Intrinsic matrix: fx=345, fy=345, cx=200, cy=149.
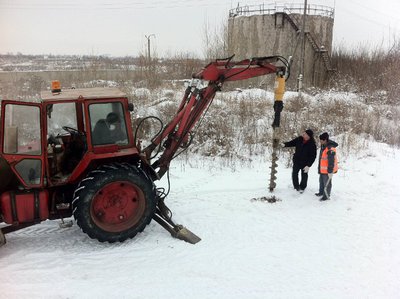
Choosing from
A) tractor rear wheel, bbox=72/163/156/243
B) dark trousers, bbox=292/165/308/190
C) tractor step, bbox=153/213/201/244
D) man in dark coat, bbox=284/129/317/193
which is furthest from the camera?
dark trousers, bbox=292/165/308/190

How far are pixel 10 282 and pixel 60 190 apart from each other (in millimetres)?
1347

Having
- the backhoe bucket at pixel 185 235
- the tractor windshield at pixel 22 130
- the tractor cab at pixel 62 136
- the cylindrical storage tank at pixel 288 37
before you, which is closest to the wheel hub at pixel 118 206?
the tractor cab at pixel 62 136

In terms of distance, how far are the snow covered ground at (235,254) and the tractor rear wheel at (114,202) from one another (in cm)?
24

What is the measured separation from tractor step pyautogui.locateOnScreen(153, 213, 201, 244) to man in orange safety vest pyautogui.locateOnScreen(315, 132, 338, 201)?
2.72m

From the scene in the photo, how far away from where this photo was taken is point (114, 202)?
16.1 feet

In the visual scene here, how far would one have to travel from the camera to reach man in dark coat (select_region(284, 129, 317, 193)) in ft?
21.6

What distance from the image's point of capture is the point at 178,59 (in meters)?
21.5

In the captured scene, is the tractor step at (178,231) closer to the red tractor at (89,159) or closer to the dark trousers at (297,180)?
the red tractor at (89,159)

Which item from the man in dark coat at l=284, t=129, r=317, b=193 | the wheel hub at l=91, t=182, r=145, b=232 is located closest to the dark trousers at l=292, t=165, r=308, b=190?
the man in dark coat at l=284, t=129, r=317, b=193

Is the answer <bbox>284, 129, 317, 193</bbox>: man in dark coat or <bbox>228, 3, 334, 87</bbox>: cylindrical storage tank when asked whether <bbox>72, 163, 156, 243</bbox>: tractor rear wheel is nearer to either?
<bbox>284, 129, 317, 193</bbox>: man in dark coat

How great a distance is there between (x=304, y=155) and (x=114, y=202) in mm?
3713

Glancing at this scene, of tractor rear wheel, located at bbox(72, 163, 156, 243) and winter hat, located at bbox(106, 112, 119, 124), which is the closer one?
tractor rear wheel, located at bbox(72, 163, 156, 243)

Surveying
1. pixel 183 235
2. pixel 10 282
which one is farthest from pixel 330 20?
pixel 10 282

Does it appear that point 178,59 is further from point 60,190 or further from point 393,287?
point 393,287
